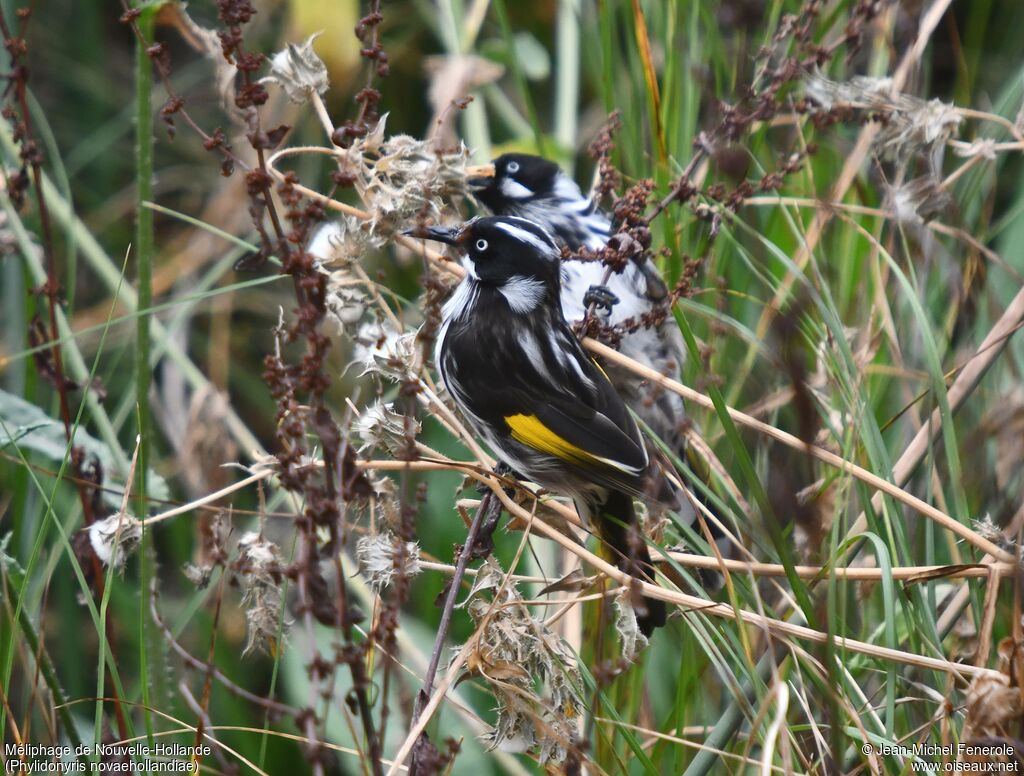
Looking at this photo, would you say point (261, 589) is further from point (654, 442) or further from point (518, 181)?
point (518, 181)

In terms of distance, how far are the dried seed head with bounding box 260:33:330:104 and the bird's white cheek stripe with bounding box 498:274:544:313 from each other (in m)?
0.66

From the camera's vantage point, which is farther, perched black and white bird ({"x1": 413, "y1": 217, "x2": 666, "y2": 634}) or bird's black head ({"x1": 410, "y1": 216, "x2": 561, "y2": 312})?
bird's black head ({"x1": 410, "y1": 216, "x2": 561, "y2": 312})

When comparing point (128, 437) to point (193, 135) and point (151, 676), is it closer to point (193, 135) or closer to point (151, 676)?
point (193, 135)

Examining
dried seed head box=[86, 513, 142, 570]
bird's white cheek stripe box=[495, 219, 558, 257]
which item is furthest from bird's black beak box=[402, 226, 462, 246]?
dried seed head box=[86, 513, 142, 570]

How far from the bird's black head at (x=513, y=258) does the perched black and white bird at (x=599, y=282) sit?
0.10 metres

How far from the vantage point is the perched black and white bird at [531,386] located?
2375 mm

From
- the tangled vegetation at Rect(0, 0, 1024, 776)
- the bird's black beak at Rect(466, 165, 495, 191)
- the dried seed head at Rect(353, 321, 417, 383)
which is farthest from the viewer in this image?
the bird's black beak at Rect(466, 165, 495, 191)

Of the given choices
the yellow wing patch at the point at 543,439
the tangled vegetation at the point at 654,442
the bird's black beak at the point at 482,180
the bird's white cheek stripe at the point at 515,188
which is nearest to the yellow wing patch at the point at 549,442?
the yellow wing patch at the point at 543,439

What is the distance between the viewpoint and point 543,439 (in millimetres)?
2375

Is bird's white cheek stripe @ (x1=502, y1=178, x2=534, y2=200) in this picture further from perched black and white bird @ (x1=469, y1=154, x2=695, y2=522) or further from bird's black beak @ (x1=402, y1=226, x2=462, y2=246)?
bird's black beak @ (x1=402, y1=226, x2=462, y2=246)

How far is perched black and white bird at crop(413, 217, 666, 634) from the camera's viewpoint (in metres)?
2.38

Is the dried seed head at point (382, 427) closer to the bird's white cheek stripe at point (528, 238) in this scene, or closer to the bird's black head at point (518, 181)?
the bird's white cheek stripe at point (528, 238)

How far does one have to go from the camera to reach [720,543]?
2.71 metres

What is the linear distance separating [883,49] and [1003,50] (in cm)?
172
